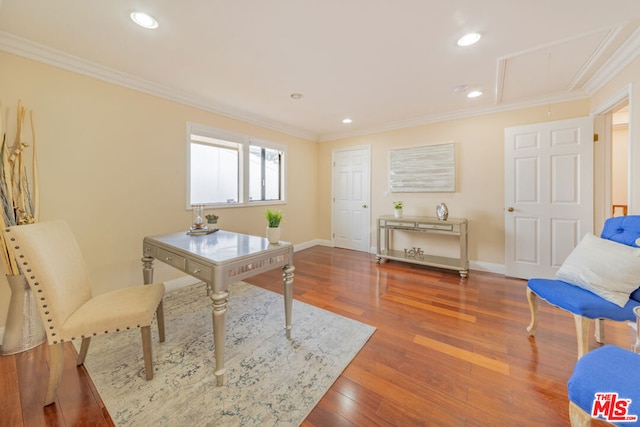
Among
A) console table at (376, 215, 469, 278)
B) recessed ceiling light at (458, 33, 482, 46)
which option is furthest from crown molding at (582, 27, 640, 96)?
console table at (376, 215, 469, 278)

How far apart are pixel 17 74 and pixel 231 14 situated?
1955 mm

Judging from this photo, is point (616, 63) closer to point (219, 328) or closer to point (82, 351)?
point (219, 328)

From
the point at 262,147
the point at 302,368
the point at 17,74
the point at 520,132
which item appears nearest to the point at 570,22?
the point at 520,132

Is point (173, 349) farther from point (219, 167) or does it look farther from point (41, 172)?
point (219, 167)

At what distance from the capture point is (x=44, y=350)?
187 centimetres

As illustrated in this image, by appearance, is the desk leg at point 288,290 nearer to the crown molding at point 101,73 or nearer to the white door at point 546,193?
the crown molding at point 101,73

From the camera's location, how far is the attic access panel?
12.7ft

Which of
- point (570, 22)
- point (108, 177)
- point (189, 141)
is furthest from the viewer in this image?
point (189, 141)

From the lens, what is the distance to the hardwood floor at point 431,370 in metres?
1.32

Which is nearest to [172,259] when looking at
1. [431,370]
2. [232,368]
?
[232,368]

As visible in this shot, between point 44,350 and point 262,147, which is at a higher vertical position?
point 262,147

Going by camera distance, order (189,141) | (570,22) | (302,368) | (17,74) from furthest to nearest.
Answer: (189,141), (17,74), (570,22), (302,368)

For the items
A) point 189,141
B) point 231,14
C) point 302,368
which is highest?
point 231,14

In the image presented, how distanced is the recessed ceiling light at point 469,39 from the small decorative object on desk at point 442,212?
2.23m
